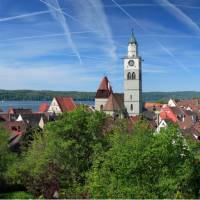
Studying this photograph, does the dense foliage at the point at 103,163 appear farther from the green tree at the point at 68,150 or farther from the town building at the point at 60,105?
the town building at the point at 60,105

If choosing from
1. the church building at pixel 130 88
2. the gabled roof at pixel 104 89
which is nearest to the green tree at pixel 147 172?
the church building at pixel 130 88

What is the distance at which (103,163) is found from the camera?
2283 cm

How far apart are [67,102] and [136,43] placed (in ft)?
65.1

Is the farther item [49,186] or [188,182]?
[49,186]

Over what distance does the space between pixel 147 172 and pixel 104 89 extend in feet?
218

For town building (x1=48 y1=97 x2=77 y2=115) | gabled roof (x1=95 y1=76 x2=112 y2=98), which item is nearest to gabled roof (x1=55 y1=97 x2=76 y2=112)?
town building (x1=48 y1=97 x2=77 y2=115)

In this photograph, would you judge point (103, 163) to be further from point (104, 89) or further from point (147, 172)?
point (104, 89)

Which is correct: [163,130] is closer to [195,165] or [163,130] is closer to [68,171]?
[195,165]

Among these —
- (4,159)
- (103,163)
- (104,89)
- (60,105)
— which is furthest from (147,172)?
(60,105)

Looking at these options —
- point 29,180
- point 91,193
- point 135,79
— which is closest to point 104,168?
point 91,193

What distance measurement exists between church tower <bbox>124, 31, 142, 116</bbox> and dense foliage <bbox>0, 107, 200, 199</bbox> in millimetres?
50217

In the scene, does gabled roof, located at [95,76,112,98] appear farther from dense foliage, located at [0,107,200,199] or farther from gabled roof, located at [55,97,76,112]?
dense foliage, located at [0,107,200,199]

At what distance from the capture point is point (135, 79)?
8462cm

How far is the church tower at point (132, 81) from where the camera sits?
8375 cm
